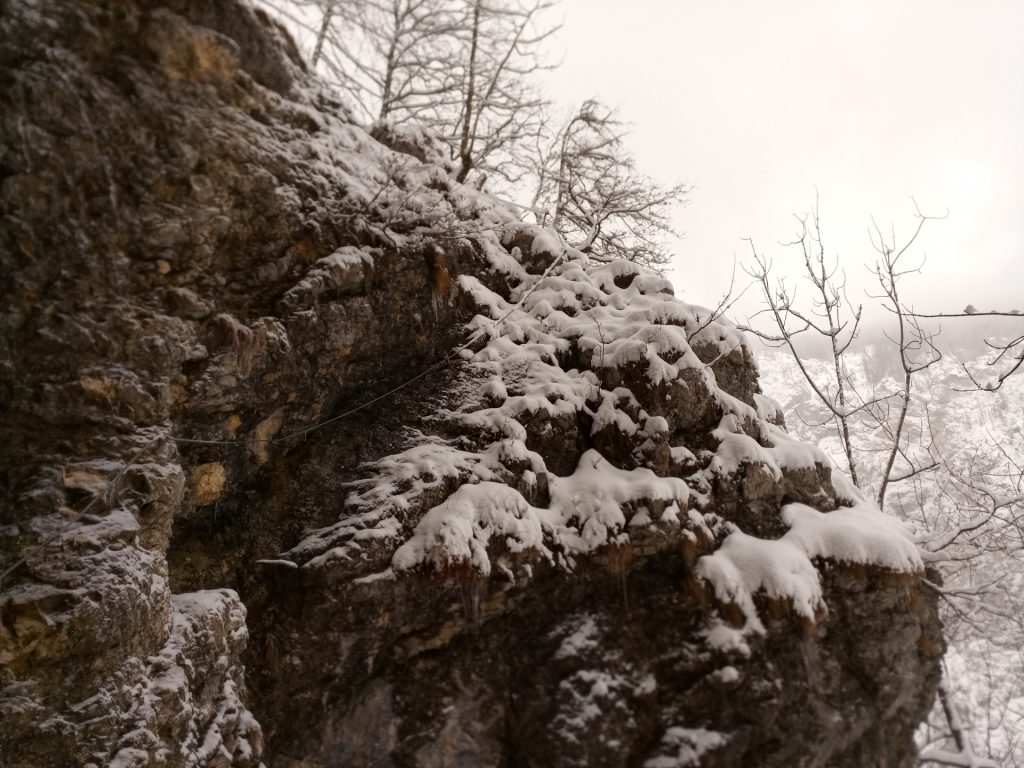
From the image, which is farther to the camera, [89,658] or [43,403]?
[43,403]

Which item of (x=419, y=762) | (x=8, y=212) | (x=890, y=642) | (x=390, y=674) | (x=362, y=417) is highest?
(x=8, y=212)

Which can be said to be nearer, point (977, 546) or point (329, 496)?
point (329, 496)

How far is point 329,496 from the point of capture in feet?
14.4

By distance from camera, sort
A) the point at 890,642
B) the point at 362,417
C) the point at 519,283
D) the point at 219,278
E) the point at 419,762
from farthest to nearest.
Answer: the point at 519,283, the point at 362,417, the point at 890,642, the point at 219,278, the point at 419,762

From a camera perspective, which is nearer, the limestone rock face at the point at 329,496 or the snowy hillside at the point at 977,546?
the limestone rock face at the point at 329,496

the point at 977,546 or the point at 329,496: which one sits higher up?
the point at 977,546

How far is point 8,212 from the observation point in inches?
118

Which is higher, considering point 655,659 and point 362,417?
point 362,417

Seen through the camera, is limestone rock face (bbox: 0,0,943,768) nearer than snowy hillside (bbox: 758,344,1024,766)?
Yes

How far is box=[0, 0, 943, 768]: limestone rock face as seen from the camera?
3041 mm

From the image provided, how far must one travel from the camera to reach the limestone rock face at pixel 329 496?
9.98 feet

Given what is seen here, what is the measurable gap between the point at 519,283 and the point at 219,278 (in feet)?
11.0

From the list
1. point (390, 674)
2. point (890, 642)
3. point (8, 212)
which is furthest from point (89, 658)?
point (890, 642)

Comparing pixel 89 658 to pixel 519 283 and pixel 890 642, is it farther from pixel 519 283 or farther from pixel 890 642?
pixel 890 642
